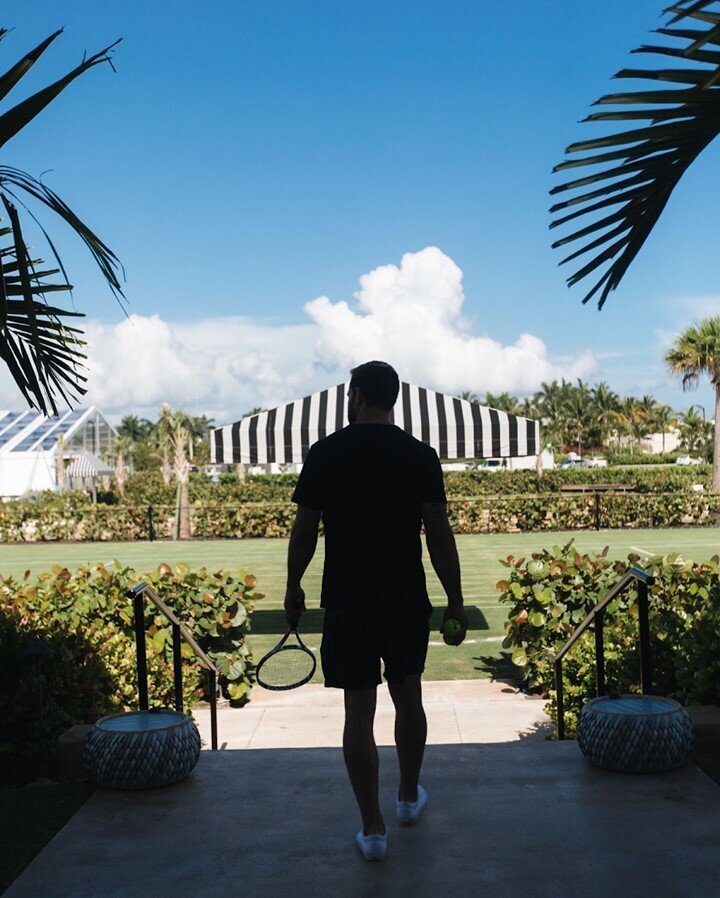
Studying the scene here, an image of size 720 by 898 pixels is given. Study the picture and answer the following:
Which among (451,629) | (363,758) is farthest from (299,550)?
(363,758)

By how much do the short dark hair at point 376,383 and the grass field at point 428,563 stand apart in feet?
19.8

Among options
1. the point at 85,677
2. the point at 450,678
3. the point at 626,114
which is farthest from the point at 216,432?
the point at 626,114

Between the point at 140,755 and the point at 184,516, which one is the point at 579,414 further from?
the point at 140,755

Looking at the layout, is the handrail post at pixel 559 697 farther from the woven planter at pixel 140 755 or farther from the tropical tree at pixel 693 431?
the tropical tree at pixel 693 431

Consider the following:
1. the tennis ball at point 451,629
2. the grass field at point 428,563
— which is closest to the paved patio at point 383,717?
the grass field at point 428,563

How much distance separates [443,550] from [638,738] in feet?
4.21

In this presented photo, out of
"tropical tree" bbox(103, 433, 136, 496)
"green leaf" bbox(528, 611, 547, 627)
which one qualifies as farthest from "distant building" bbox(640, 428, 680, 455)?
"green leaf" bbox(528, 611, 547, 627)

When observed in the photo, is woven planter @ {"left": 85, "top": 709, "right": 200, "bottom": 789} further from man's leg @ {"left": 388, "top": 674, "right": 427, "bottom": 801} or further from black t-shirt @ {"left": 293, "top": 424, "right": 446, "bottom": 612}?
black t-shirt @ {"left": 293, "top": 424, "right": 446, "bottom": 612}

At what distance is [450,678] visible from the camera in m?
8.88

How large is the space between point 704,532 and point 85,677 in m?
21.8

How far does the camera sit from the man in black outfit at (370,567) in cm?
321

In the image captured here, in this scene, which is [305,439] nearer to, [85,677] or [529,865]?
[85,677]

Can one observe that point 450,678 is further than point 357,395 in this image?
Yes

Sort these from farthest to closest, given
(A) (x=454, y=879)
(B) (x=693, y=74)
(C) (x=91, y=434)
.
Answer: (C) (x=91, y=434) < (B) (x=693, y=74) < (A) (x=454, y=879)
